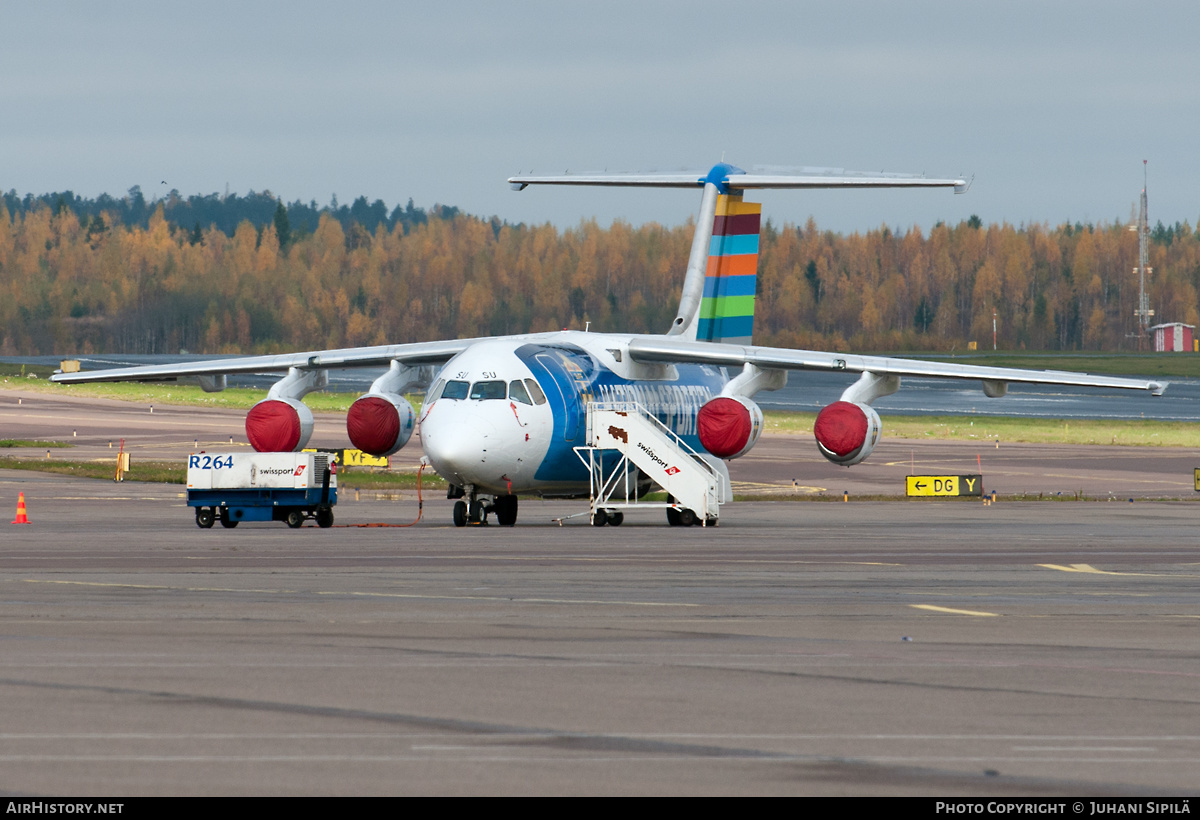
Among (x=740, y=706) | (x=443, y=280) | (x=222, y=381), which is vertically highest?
(x=443, y=280)

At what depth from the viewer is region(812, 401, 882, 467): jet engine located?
33.5 meters

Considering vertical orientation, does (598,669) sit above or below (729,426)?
below

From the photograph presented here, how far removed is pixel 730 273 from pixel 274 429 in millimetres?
13932

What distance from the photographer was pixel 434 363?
127 ft

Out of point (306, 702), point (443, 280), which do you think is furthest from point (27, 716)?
point (443, 280)

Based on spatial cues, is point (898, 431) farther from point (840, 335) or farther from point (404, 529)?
point (840, 335)

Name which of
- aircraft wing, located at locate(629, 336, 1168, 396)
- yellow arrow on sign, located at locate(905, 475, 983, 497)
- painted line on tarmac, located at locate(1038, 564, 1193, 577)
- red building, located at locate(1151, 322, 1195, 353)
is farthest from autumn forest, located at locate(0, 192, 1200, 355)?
painted line on tarmac, located at locate(1038, 564, 1193, 577)

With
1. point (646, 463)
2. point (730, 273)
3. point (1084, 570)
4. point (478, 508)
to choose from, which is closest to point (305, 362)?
point (478, 508)

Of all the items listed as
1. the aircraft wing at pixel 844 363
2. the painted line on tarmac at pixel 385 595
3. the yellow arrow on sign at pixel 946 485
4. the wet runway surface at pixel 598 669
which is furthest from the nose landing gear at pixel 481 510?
the yellow arrow on sign at pixel 946 485

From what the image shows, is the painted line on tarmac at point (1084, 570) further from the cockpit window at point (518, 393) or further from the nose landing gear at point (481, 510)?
the nose landing gear at point (481, 510)

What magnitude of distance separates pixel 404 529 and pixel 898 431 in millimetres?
50518

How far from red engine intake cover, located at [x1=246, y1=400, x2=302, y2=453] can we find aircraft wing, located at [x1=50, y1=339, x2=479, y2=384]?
2038mm

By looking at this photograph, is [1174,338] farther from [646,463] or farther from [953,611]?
[953,611]

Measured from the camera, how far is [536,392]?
33969 mm
